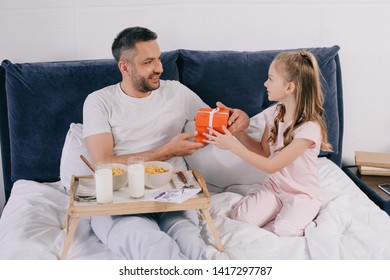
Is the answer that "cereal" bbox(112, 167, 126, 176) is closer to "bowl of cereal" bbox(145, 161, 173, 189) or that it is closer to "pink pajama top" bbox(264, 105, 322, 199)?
"bowl of cereal" bbox(145, 161, 173, 189)

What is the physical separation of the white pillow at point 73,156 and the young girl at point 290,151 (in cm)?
52

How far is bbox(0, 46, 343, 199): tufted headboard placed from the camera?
1860mm

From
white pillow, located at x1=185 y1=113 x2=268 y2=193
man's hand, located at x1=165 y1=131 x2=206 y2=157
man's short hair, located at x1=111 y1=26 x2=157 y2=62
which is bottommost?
white pillow, located at x1=185 y1=113 x2=268 y2=193

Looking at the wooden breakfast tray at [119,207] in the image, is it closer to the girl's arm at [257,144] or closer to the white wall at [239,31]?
the girl's arm at [257,144]

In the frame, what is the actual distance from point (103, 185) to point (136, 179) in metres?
0.10

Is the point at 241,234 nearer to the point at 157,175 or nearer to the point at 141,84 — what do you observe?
the point at 157,175

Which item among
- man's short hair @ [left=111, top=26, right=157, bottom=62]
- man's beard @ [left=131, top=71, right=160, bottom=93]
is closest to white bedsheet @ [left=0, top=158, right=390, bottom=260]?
man's beard @ [left=131, top=71, right=160, bottom=93]

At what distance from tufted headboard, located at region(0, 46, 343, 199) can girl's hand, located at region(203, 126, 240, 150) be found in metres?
0.44

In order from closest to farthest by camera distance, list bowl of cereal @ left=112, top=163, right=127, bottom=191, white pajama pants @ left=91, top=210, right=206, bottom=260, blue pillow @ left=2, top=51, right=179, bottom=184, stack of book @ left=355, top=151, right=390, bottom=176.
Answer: white pajama pants @ left=91, top=210, right=206, bottom=260 → bowl of cereal @ left=112, top=163, right=127, bottom=191 → blue pillow @ left=2, top=51, right=179, bottom=184 → stack of book @ left=355, top=151, right=390, bottom=176

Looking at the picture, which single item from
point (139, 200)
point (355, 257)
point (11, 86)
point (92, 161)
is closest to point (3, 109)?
point (11, 86)

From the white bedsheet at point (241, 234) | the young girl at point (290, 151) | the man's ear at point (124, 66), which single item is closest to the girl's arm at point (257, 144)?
the young girl at point (290, 151)

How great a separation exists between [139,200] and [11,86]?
0.84 meters

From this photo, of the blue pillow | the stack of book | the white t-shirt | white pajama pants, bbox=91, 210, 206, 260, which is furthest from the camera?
the stack of book

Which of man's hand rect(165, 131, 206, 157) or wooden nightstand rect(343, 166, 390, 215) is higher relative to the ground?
man's hand rect(165, 131, 206, 157)
